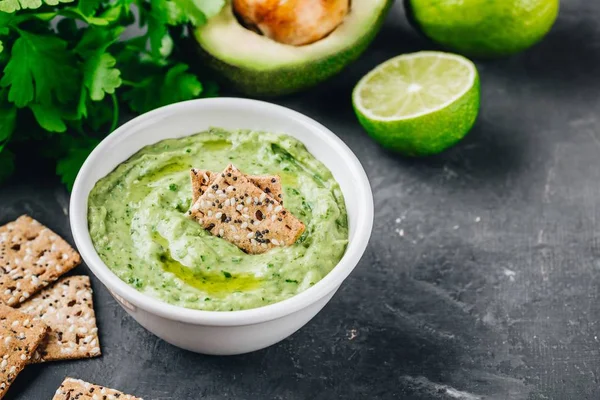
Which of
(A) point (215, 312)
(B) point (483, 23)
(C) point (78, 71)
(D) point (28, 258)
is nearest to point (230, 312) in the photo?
(A) point (215, 312)

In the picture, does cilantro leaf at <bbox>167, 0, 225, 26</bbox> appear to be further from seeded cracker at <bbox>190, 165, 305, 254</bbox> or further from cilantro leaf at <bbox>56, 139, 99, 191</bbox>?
seeded cracker at <bbox>190, 165, 305, 254</bbox>

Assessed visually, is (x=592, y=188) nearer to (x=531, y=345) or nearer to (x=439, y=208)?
(x=439, y=208)

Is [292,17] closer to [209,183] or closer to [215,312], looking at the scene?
[209,183]

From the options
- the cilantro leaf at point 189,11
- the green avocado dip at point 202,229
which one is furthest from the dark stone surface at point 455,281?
the cilantro leaf at point 189,11

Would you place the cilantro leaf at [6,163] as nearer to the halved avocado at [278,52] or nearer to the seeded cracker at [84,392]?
the halved avocado at [278,52]

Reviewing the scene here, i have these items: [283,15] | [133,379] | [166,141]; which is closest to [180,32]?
[283,15]

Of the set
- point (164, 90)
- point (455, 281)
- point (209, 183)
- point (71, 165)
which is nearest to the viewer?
point (209, 183)
